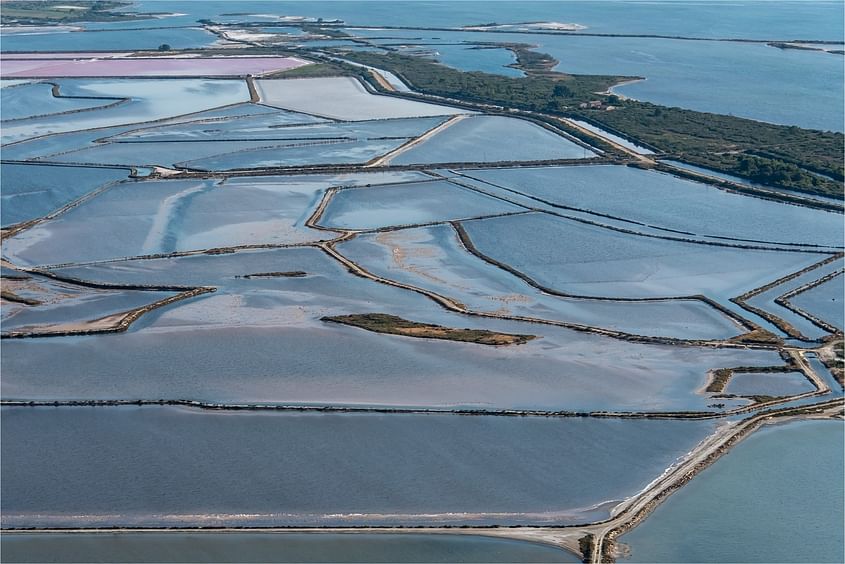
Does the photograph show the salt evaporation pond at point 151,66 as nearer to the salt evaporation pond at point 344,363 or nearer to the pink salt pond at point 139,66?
the pink salt pond at point 139,66

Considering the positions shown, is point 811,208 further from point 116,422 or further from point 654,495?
point 116,422

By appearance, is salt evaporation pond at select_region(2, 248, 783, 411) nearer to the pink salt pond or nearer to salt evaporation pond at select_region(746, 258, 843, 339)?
salt evaporation pond at select_region(746, 258, 843, 339)

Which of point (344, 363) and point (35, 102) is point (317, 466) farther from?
point (35, 102)

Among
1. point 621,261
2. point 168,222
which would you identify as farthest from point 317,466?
point 168,222

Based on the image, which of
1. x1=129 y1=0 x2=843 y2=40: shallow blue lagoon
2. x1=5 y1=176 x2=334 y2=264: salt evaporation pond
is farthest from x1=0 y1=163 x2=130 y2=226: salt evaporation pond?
x1=129 y1=0 x2=843 y2=40: shallow blue lagoon

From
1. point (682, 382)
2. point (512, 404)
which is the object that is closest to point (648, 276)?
point (682, 382)

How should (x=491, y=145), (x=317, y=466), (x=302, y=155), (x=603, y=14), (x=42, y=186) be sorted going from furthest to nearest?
(x=603, y=14), (x=491, y=145), (x=302, y=155), (x=42, y=186), (x=317, y=466)
